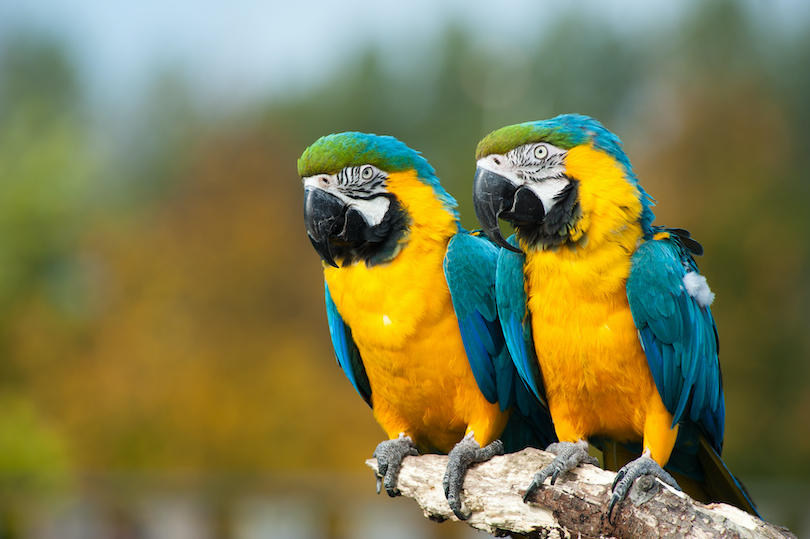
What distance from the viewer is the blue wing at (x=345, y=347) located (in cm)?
265

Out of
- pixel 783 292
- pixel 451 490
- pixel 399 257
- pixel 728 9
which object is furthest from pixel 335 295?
pixel 728 9

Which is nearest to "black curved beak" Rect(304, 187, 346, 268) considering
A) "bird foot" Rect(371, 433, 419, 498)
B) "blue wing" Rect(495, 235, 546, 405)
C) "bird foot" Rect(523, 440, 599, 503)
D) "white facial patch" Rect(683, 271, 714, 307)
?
"blue wing" Rect(495, 235, 546, 405)

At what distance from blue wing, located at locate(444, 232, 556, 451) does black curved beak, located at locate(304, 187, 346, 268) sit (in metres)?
0.43

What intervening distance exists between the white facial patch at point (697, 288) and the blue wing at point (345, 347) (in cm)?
130

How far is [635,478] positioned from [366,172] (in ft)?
4.56

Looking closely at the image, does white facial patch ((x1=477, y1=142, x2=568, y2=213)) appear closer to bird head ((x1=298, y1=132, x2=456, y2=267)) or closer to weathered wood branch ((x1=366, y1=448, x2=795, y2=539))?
bird head ((x1=298, y1=132, x2=456, y2=267))

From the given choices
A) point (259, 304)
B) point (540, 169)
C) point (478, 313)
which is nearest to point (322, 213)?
point (478, 313)

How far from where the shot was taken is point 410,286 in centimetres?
237

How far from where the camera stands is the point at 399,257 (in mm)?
2404

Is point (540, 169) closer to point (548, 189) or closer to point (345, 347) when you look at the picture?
point (548, 189)

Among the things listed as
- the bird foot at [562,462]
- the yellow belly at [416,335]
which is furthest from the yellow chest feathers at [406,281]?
the bird foot at [562,462]

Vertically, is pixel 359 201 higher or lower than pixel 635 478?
higher

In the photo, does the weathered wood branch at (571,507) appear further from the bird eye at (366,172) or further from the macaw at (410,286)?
the bird eye at (366,172)

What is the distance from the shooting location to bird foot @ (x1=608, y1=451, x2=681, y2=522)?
6.40 feet
